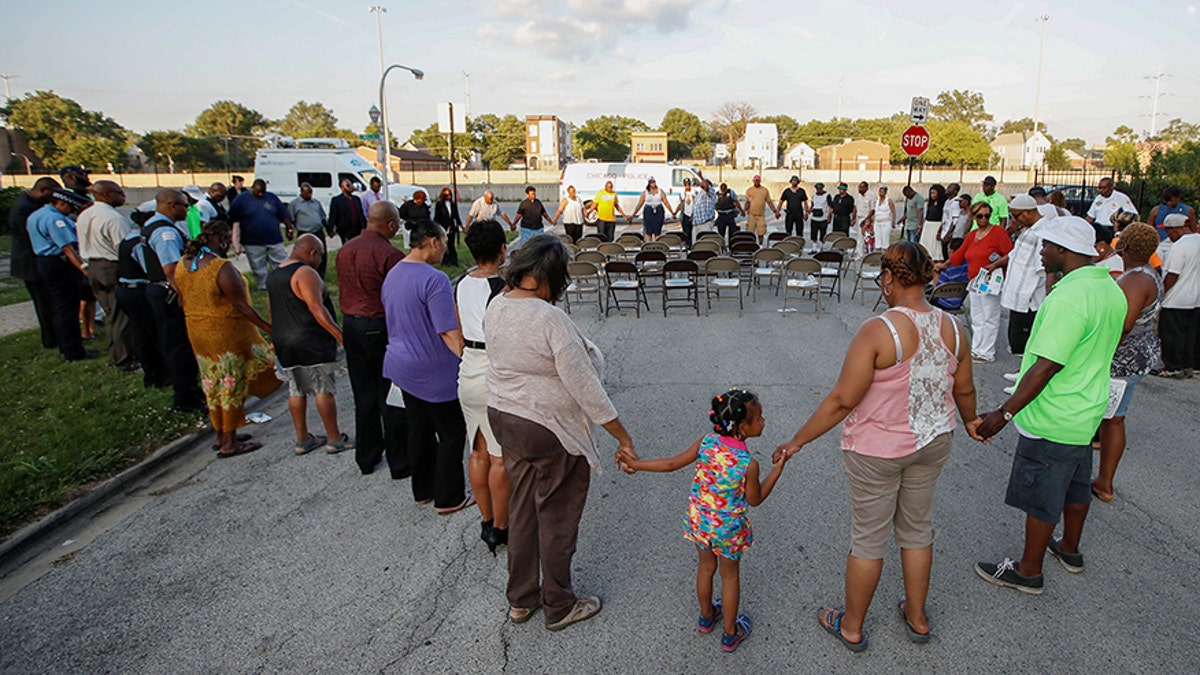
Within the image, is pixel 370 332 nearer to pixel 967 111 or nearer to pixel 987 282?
pixel 987 282

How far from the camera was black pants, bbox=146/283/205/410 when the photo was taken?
5.64 metres

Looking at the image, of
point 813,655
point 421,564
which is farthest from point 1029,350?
point 421,564

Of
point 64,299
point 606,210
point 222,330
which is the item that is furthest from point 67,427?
point 606,210

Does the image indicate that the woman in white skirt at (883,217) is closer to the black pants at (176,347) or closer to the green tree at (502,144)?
the black pants at (176,347)

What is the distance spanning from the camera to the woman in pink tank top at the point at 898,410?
254 cm

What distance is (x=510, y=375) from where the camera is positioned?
2.75 m

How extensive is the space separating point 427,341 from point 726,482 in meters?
1.88

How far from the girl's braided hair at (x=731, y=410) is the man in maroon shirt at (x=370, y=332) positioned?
98.9 inches

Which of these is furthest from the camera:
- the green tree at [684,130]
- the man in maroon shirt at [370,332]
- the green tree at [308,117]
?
the green tree at [308,117]

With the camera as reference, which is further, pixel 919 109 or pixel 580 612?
pixel 919 109

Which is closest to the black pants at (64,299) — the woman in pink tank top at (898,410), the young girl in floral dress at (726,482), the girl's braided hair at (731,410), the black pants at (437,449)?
the black pants at (437,449)

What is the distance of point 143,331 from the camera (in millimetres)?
6227

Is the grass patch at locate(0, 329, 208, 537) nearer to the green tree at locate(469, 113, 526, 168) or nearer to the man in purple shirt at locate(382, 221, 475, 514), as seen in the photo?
the man in purple shirt at locate(382, 221, 475, 514)

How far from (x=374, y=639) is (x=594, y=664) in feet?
3.40
